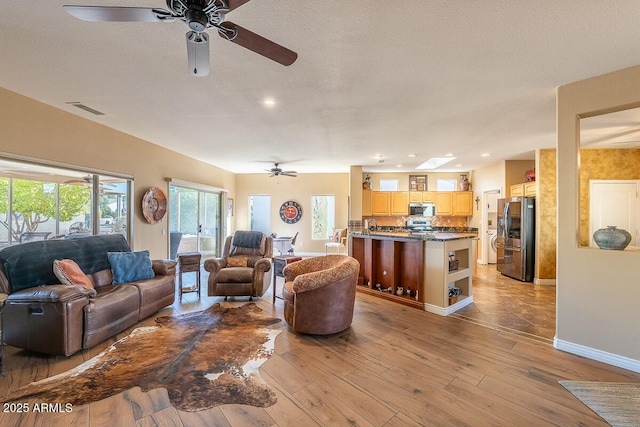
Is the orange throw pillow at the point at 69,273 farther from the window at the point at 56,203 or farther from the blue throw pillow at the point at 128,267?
the window at the point at 56,203

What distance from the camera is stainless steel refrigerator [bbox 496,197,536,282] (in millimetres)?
5273

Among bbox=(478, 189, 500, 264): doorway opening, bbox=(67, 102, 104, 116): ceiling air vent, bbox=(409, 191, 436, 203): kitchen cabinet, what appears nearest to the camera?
Result: bbox=(67, 102, 104, 116): ceiling air vent

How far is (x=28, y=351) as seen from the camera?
2.59 meters

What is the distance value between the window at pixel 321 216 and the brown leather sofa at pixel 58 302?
575 cm

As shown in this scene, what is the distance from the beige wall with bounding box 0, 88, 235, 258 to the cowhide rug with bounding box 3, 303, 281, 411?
2456 millimetres

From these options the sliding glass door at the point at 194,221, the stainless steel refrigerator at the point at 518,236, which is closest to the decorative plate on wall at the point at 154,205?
the sliding glass door at the point at 194,221

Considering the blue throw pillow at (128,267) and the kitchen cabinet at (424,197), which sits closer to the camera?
the blue throw pillow at (128,267)

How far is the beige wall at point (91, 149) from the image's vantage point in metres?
3.01

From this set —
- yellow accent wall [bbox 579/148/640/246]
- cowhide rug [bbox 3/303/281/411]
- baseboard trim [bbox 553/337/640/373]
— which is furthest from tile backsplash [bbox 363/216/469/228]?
cowhide rug [bbox 3/303/281/411]

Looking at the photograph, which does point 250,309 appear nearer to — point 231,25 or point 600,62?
point 231,25

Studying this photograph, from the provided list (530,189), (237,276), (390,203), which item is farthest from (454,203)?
(237,276)

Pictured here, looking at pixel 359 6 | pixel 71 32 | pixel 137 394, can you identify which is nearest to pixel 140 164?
pixel 71 32

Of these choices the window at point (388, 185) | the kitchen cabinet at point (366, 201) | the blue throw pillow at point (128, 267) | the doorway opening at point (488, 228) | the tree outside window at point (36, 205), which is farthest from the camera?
the window at point (388, 185)

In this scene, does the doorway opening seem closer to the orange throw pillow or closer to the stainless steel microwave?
the stainless steel microwave
